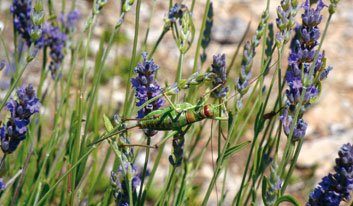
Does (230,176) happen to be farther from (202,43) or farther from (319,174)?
(202,43)

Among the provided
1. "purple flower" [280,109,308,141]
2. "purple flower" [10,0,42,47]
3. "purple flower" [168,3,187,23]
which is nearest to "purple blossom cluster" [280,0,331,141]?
"purple flower" [280,109,308,141]

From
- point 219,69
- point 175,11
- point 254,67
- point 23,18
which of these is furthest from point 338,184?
point 254,67

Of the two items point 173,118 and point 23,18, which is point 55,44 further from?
point 173,118

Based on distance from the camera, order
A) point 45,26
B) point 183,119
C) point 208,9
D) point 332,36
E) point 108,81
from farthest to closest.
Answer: point 332,36
point 108,81
point 45,26
point 208,9
point 183,119

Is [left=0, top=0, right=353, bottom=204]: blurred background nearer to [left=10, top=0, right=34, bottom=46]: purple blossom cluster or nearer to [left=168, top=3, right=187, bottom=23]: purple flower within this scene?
[left=10, top=0, right=34, bottom=46]: purple blossom cluster

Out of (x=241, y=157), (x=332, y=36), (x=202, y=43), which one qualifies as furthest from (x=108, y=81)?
(x=202, y=43)

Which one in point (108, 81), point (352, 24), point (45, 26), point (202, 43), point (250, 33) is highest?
point (352, 24)

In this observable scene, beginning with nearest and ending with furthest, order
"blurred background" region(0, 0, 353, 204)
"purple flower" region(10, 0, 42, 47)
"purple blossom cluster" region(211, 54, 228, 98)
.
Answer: "purple blossom cluster" region(211, 54, 228, 98), "purple flower" region(10, 0, 42, 47), "blurred background" region(0, 0, 353, 204)
